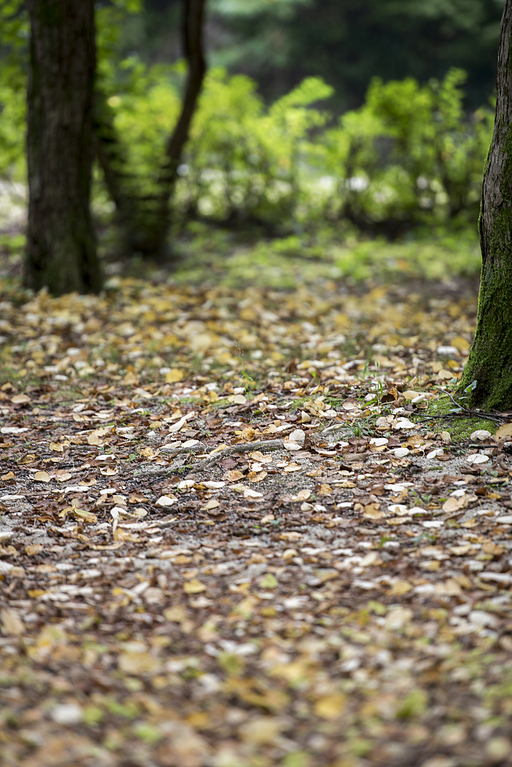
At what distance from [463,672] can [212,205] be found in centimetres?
752

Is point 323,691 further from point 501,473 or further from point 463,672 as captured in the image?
point 501,473

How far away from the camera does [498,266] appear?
2.76 meters

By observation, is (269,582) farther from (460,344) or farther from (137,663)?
(460,344)

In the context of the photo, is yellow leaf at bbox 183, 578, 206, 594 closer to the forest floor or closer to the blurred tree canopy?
the forest floor

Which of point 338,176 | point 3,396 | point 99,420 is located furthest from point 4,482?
point 338,176

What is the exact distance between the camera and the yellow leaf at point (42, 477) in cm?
285

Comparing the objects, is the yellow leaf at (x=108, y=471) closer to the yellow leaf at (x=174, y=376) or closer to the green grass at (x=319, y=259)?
the yellow leaf at (x=174, y=376)

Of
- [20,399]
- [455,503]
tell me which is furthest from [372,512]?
[20,399]

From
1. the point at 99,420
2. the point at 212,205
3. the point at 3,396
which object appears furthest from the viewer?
the point at 212,205

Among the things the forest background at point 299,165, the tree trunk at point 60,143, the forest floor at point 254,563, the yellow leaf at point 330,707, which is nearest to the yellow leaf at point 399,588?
the forest floor at point 254,563

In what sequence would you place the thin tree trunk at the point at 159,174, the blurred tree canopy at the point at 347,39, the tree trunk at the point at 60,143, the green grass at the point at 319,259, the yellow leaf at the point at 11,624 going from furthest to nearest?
the blurred tree canopy at the point at 347,39 → the thin tree trunk at the point at 159,174 → the green grass at the point at 319,259 → the tree trunk at the point at 60,143 → the yellow leaf at the point at 11,624

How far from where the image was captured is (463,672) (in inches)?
61.1

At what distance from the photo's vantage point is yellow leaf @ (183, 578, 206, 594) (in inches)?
78.7

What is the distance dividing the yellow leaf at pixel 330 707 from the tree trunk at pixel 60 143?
15.2ft
